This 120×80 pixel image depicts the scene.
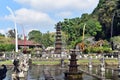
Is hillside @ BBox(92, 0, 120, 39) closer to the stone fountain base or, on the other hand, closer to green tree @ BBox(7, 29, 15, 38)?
green tree @ BBox(7, 29, 15, 38)

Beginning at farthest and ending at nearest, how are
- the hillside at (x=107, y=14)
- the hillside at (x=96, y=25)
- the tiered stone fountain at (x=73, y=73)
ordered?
1. the hillside at (x=96, y=25)
2. the hillside at (x=107, y=14)
3. the tiered stone fountain at (x=73, y=73)

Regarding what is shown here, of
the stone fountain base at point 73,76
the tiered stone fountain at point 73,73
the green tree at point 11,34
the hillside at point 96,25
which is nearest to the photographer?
the stone fountain base at point 73,76

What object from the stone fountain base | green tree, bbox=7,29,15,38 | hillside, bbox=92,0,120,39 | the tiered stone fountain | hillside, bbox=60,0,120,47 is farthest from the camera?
green tree, bbox=7,29,15,38

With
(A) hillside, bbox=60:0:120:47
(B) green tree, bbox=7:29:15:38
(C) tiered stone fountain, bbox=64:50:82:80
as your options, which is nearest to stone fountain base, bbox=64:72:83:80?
(C) tiered stone fountain, bbox=64:50:82:80

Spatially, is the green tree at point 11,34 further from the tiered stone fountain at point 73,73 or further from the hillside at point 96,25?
the tiered stone fountain at point 73,73

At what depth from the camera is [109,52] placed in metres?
84.2

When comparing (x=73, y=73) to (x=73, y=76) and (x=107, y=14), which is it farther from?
(x=107, y=14)

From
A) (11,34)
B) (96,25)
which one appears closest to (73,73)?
(96,25)

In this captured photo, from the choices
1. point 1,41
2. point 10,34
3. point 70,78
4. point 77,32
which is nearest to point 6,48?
point 1,41

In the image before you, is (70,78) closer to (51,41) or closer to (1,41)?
(1,41)

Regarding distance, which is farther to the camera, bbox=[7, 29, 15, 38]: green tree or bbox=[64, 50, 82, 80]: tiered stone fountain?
bbox=[7, 29, 15, 38]: green tree

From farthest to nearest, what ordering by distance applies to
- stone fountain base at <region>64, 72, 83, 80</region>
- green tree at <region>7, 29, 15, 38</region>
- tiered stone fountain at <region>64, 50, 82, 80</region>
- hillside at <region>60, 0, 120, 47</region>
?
green tree at <region>7, 29, 15, 38</region>, hillside at <region>60, 0, 120, 47</region>, tiered stone fountain at <region>64, 50, 82, 80</region>, stone fountain base at <region>64, 72, 83, 80</region>

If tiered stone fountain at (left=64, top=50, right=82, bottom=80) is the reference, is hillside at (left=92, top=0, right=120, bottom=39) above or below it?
above

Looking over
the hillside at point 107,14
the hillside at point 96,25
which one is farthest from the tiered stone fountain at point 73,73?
the hillside at point 107,14
